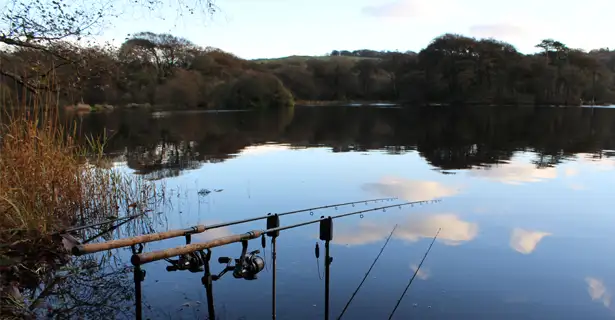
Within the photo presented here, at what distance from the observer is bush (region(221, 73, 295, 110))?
79438 millimetres

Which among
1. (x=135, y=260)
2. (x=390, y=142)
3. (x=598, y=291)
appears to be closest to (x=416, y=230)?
(x=598, y=291)

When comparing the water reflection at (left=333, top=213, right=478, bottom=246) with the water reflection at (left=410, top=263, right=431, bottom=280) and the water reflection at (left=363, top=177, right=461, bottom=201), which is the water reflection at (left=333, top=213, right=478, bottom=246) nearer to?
the water reflection at (left=410, top=263, right=431, bottom=280)

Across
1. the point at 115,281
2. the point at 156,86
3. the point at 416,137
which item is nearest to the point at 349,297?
the point at 115,281

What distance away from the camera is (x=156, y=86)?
3312 inches

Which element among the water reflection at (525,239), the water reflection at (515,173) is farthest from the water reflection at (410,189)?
the water reflection at (525,239)

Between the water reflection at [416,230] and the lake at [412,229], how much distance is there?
38mm

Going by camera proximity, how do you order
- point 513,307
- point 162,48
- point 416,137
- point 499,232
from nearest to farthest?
point 513,307, point 499,232, point 416,137, point 162,48

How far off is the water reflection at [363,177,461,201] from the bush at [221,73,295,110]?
6397 centimetres

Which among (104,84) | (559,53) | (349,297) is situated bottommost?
(349,297)

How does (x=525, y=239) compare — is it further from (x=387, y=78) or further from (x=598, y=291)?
(x=387, y=78)

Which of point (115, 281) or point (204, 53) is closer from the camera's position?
point (115, 281)

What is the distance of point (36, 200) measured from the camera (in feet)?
27.6

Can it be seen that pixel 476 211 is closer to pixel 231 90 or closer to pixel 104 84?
pixel 104 84

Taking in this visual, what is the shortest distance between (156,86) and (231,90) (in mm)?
13236
